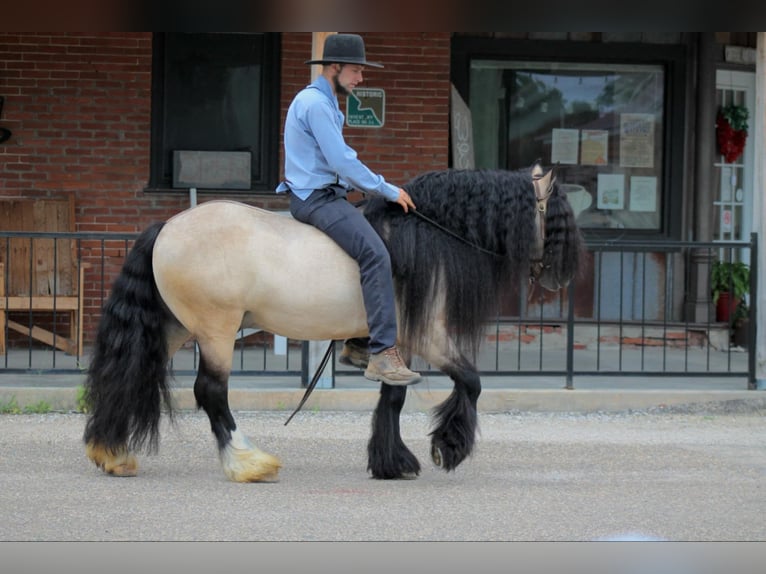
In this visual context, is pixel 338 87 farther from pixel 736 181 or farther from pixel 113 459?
pixel 736 181

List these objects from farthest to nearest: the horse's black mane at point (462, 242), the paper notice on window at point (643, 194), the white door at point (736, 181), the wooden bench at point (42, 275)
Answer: the white door at point (736, 181) → the paper notice on window at point (643, 194) → the wooden bench at point (42, 275) → the horse's black mane at point (462, 242)

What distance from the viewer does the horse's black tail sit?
5.82 meters

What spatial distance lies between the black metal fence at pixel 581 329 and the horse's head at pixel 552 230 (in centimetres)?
270

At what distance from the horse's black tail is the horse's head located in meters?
1.97

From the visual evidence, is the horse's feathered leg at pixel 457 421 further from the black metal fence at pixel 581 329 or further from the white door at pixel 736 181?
the white door at pixel 736 181

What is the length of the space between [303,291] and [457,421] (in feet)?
3.36

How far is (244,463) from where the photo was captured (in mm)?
5891

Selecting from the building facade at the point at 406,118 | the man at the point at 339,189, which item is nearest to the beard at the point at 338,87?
the man at the point at 339,189

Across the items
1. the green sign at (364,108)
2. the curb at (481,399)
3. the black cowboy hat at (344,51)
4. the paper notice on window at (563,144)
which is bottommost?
the curb at (481,399)

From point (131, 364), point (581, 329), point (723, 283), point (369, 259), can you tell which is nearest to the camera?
point (369, 259)

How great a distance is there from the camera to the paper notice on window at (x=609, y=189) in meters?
12.5

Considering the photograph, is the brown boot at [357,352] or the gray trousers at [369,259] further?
the brown boot at [357,352]

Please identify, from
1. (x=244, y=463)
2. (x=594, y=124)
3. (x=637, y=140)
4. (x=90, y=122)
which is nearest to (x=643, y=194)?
(x=637, y=140)
